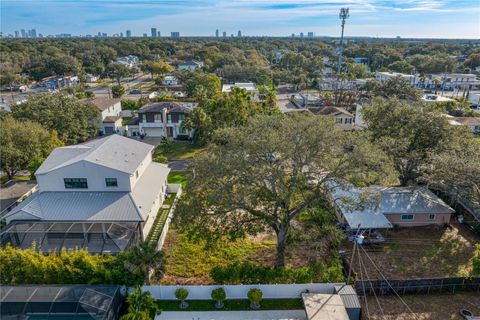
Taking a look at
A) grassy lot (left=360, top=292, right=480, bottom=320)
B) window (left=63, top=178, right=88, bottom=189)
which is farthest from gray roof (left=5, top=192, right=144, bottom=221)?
grassy lot (left=360, top=292, right=480, bottom=320)

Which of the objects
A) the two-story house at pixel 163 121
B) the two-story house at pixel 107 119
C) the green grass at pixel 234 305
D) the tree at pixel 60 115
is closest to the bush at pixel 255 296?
the green grass at pixel 234 305

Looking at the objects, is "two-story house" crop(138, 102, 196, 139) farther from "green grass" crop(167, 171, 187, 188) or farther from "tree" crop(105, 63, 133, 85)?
"tree" crop(105, 63, 133, 85)

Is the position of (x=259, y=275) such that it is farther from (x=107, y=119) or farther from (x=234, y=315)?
(x=107, y=119)

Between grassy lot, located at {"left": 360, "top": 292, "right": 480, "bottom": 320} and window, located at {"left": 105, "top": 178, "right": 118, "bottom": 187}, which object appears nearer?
grassy lot, located at {"left": 360, "top": 292, "right": 480, "bottom": 320}

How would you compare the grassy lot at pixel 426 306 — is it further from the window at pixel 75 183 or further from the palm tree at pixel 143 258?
the window at pixel 75 183

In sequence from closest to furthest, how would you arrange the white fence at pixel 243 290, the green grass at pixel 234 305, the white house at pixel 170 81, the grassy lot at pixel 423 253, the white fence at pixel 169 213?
the green grass at pixel 234 305
the white fence at pixel 243 290
the grassy lot at pixel 423 253
the white fence at pixel 169 213
the white house at pixel 170 81

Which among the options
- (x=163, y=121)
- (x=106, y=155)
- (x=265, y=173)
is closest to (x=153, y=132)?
(x=163, y=121)
